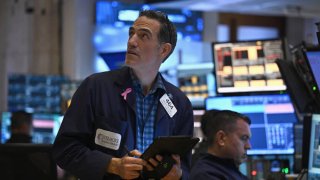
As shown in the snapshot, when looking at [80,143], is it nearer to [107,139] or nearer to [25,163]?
[107,139]

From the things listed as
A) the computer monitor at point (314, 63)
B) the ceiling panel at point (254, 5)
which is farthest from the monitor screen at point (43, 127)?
the computer monitor at point (314, 63)

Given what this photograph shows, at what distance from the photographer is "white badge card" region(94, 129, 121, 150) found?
2.49 metres

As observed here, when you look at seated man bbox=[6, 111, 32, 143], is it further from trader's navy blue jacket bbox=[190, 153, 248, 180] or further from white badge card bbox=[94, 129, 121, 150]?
white badge card bbox=[94, 129, 121, 150]

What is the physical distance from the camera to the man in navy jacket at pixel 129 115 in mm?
2428

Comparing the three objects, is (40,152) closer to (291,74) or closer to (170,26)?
(170,26)

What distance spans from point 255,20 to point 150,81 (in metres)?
12.8

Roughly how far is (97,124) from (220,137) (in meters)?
1.54

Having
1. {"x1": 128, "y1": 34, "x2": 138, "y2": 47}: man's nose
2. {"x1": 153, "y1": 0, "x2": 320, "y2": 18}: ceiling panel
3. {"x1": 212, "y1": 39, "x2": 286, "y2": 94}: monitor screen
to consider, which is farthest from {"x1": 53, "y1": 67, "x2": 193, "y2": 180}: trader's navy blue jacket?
{"x1": 153, "y1": 0, "x2": 320, "y2": 18}: ceiling panel

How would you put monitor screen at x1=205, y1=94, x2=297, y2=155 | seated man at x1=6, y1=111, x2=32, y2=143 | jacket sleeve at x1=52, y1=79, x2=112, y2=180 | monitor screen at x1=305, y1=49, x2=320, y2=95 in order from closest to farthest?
jacket sleeve at x1=52, y1=79, x2=112, y2=180
monitor screen at x1=305, y1=49, x2=320, y2=95
monitor screen at x1=205, y1=94, x2=297, y2=155
seated man at x1=6, y1=111, x2=32, y2=143

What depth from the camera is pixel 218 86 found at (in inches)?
191

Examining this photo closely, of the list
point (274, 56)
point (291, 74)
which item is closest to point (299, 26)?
point (274, 56)

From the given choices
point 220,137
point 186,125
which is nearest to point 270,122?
point 220,137

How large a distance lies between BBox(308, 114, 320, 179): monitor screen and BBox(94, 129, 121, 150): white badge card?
141 cm

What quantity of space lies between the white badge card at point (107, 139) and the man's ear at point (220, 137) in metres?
1.48
